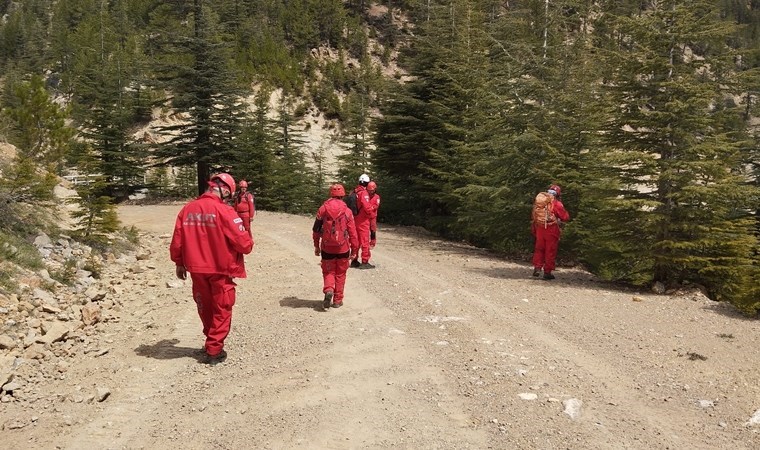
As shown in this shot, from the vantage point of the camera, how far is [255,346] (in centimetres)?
680

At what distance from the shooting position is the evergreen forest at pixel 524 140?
10.2m

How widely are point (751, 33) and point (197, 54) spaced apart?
403 feet

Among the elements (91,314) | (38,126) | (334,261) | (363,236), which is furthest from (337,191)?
(38,126)

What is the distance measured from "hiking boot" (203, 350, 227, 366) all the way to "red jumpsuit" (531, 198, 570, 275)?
24.3 ft

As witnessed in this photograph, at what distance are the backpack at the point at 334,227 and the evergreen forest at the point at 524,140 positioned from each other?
529 centimetres

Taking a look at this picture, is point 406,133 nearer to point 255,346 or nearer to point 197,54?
point 197,54

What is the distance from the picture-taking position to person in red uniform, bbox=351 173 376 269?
1134 cm

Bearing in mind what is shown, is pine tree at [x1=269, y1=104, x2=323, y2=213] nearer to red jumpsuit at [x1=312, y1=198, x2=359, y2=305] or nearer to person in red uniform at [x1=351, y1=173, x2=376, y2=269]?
person in red uniform at [x1=351, y1=173, x2=376, y2=269]

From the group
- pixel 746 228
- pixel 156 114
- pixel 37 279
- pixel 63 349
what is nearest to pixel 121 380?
pixel 63 349

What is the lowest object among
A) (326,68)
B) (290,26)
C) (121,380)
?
(121,380)

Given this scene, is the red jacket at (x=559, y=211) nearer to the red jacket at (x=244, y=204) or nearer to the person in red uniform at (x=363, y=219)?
the person in red uniform at (x=363, y=219)

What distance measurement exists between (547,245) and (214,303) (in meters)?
7.71

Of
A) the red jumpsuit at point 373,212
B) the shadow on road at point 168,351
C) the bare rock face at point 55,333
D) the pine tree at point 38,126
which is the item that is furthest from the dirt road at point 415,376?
the pine tree at point 38,126

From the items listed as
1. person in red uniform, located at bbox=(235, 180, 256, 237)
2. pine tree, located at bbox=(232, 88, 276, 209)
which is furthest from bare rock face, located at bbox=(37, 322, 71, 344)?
pine tree, located at bbox=(232, 88, 276, 209)
